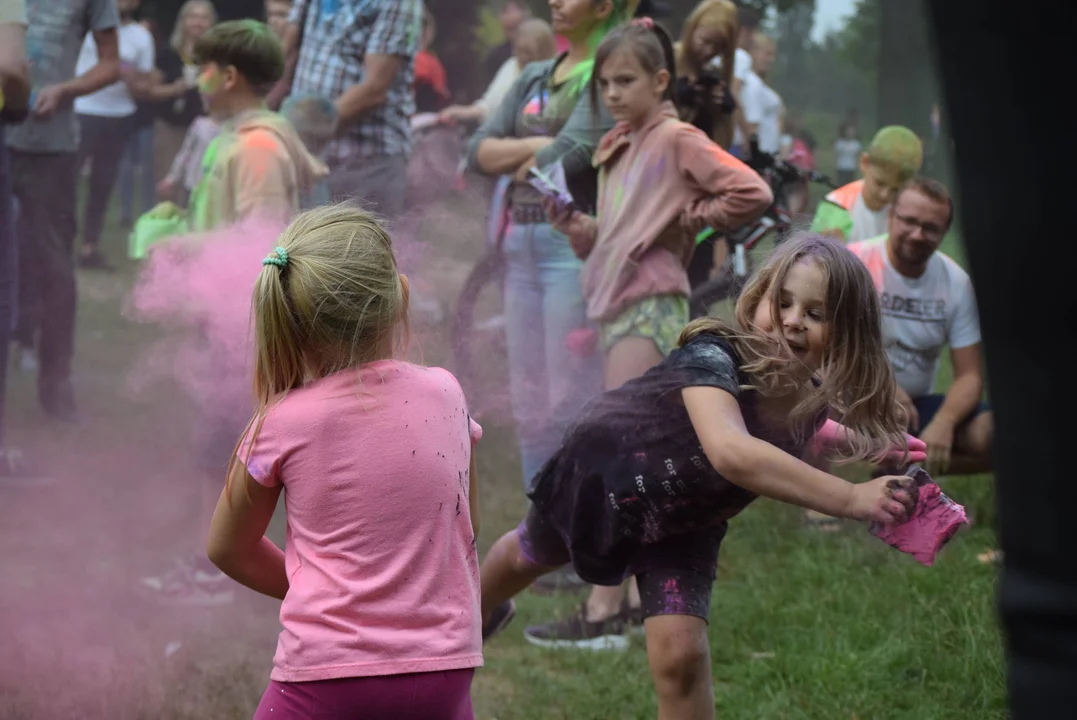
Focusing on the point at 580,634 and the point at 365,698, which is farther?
the point at 580,634

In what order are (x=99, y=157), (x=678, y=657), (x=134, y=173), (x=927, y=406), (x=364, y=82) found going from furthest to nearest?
(x=134, y=173) < (x=99, y=157) < (x=364, y=82) < (x=927, y=406) < (x=678, y=657)

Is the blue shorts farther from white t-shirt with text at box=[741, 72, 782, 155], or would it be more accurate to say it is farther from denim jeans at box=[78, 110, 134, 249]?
denim jeans at box=[78, 110, 134, 249]

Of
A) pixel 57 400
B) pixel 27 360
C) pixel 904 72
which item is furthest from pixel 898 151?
pixel 904 72

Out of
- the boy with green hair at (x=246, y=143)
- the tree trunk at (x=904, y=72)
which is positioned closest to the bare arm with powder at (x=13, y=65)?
the boy with green hair at (x=246, y=143)

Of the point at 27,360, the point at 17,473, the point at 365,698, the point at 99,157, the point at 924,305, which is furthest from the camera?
the point at 99,157

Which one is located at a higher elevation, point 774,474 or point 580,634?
point 774,474

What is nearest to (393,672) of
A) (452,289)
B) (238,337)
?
(238,337)

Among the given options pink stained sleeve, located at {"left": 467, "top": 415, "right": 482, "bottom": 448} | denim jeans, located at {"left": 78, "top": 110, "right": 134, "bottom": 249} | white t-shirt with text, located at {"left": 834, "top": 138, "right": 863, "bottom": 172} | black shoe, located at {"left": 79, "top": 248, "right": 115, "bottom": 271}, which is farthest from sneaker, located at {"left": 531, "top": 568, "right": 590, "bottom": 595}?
white t-shirt with text, located at {"left": 834, "top": 138, "right": 863, "bottom": 172}

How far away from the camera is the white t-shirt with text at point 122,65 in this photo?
9031mm

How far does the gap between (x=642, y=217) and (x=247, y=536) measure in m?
2.04

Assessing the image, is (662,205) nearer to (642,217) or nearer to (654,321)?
(642,217)

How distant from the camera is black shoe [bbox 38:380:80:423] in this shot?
19.9ft

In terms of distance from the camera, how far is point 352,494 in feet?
7.13

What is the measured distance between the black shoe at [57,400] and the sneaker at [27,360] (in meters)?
0.92
